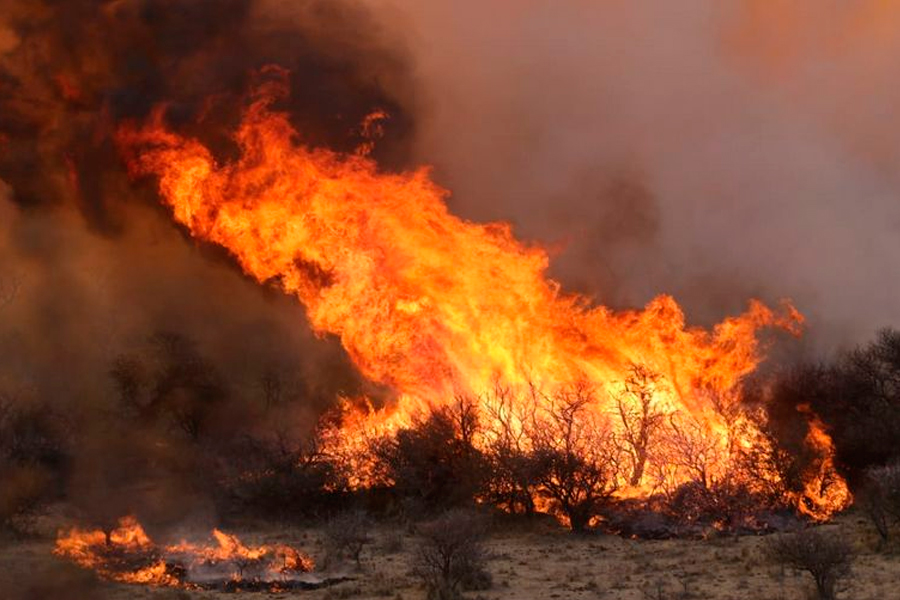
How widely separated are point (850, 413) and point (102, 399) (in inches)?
1614

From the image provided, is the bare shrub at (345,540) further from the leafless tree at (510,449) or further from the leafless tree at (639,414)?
the leafless tree at (639,414)

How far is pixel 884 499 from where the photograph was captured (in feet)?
82.4

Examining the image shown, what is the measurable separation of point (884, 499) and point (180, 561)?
18988 millimetres

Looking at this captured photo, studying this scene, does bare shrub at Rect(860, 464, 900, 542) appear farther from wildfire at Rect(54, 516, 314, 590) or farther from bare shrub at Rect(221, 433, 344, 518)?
bare shrub at Rect(221, 433, 344, 518)

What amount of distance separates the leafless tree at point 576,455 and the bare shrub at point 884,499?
8.65m

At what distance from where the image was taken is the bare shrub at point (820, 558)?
62.3 ft

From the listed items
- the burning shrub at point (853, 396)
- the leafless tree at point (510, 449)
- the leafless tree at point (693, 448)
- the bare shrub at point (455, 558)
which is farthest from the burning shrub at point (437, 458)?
the burning shrub at point (853, 396)

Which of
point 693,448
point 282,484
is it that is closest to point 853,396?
point 693,448

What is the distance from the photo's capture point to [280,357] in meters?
64.3

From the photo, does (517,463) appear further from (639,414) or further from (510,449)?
(639,414)

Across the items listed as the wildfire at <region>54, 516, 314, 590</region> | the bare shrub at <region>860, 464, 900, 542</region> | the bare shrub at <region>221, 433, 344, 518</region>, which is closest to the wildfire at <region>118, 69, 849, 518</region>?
the bare shrub at <region>221, 433, 344, 518</region>

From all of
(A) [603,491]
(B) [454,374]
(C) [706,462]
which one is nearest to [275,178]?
(B) [454,374]

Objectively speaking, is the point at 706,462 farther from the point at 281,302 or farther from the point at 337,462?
the point at 281,302

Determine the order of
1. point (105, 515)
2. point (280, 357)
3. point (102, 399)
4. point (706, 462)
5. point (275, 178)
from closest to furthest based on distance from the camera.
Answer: point (105, 515)
point (706, 462)
point (275, 178)
point (102, 399)
point (280, 357)
